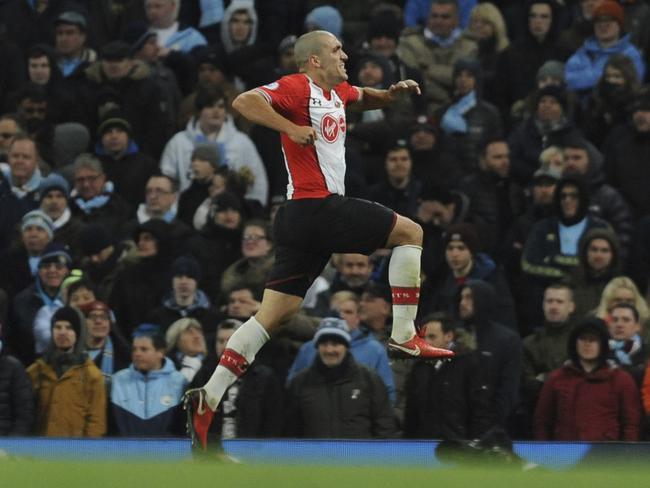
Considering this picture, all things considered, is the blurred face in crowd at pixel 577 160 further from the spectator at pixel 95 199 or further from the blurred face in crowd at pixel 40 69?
the blurred face in crowd at pixel 40 69

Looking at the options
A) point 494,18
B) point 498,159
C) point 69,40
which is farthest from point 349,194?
point 69,40

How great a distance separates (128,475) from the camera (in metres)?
8.20

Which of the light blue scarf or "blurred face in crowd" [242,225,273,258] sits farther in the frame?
the light blue scarf

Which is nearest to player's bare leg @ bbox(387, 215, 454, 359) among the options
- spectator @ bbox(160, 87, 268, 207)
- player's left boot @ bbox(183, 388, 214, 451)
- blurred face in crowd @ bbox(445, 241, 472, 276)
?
player's left boot @ bbox(183, 388, 214, 451)

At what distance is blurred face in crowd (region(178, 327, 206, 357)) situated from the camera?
13789 millimetres

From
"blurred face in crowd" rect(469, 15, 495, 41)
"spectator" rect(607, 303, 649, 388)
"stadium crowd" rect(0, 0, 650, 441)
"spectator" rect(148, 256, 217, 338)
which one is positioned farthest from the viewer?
"blurred face in crowd" rect(469, 15, 495, 41)

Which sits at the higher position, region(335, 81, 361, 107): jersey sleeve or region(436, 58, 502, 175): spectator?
region(436, 58, 502, 175): spectator

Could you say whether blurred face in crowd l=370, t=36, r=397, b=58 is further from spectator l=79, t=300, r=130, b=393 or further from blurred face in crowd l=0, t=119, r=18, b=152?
spectator l=79, t=300, r=130, b=393

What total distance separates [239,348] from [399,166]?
5.16m

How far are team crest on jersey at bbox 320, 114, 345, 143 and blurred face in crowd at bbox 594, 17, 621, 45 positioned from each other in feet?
23.1

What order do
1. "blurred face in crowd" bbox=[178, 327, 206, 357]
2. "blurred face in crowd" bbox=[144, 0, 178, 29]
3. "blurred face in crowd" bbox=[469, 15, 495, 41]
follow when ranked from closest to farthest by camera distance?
"blurred face in crowd" bbox=[178, 327, 206, 357], "blurred face in crowd" bbox=[469, 15, 495, 41], "blurred face in crowd" bbox=[144, 0, 178, 29]

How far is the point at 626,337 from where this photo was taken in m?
13.4

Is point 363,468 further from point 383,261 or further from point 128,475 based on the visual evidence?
point 383,261

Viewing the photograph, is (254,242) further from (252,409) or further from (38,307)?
(252,409)
